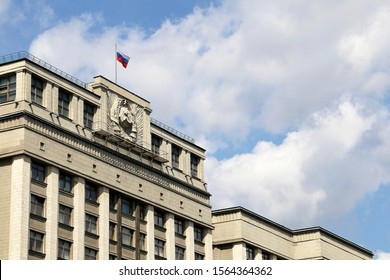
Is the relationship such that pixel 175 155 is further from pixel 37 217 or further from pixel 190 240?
pixel 37 217

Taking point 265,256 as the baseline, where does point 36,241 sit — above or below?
below

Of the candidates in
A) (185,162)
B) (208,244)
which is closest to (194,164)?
(185,162)

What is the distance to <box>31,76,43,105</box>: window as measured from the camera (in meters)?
81.7

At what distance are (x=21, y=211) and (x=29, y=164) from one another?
4.56 m

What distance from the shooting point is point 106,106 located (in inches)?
3551

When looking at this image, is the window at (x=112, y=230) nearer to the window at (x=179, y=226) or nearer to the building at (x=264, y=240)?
the window at (x=179, y=226)

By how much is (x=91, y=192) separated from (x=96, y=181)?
1.27 m

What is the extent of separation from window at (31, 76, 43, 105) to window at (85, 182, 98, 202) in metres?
9.72

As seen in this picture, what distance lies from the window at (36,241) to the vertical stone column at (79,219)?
4197 millimetres

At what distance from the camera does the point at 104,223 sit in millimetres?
A: 86312

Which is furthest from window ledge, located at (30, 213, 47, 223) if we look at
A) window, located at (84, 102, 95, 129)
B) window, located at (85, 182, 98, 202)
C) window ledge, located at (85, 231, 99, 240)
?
window, located at (84, 102, 95, 129)

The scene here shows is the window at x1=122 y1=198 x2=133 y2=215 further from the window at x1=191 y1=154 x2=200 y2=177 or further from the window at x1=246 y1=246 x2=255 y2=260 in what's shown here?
the window at x1=246 y1=246 x2=255 y2=260

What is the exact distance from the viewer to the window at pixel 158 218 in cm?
9505
